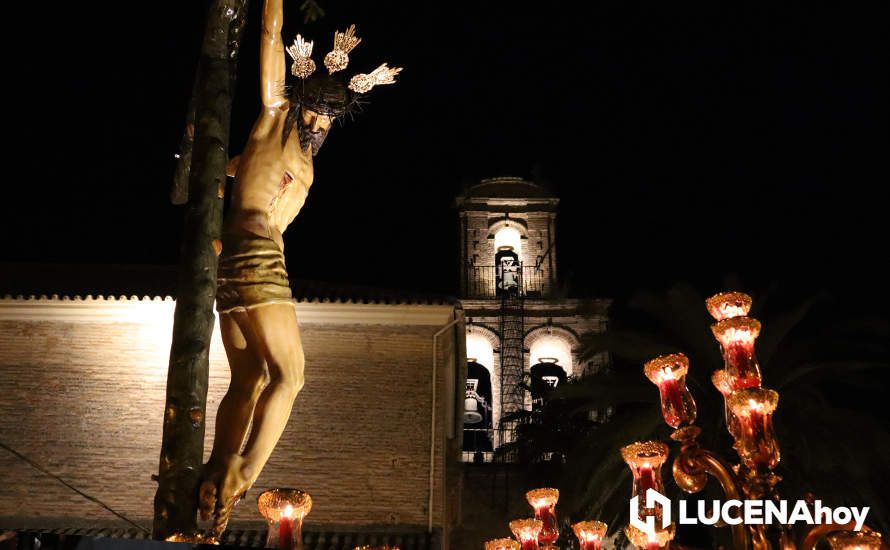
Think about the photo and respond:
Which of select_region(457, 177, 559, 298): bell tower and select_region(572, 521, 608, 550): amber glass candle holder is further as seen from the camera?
select_region(457, 177, 559, 298): bell tower

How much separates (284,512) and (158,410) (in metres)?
10.2

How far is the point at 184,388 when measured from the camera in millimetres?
3725

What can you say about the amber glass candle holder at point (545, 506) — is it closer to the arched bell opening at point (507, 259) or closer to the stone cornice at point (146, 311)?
the stone cornice at point (146, 311)

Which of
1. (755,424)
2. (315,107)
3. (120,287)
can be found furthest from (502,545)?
(120,287)

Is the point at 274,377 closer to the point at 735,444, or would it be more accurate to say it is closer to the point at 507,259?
the point at 735,444

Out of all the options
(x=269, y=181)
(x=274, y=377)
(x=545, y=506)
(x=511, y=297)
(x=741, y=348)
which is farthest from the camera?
(x=511, y=297)

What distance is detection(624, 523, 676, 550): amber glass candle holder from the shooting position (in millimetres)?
6074

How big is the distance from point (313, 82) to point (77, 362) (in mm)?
10774

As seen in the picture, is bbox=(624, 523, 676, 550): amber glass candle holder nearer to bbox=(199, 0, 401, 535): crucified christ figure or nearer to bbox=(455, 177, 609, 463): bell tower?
bbox=(199, 0, 401, 535): crucified christ figure

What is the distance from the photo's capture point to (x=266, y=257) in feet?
13.3

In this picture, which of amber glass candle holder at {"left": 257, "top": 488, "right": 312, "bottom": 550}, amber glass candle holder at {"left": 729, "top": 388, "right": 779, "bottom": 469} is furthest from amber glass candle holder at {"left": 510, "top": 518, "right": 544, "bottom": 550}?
amber glass candle holder at {"left": 257, "top": 488, "right": 312, "bottom": 550}

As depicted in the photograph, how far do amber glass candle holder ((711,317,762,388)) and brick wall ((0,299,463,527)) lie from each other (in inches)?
305

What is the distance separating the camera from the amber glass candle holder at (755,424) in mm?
5590

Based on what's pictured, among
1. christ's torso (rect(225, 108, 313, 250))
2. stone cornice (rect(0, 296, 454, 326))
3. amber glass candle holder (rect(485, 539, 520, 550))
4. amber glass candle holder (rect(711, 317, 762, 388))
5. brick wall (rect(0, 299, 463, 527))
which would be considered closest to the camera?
christ's torso (rect(225, 108, 313, 250))
